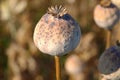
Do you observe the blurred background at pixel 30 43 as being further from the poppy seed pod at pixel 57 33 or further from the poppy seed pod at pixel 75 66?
the poppy seed pod at pixel 57 33

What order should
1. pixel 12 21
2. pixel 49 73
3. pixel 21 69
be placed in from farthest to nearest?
pixel 12 21
pixel 49 73
pixel 21 69

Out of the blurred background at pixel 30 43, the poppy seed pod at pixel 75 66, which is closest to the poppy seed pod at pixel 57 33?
the poppy seed pod at pixel 75 66

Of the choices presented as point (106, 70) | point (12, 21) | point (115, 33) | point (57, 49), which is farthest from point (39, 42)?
point (115, 33)

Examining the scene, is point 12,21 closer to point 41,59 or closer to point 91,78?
point 41,59

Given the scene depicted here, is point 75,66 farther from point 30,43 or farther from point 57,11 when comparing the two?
point 57,11

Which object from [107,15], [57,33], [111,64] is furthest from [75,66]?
[57,33]

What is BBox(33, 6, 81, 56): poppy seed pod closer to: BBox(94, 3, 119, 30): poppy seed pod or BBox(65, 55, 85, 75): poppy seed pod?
BBox(94, 3, 119, 30): poppy seed pod
